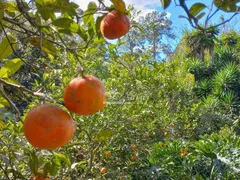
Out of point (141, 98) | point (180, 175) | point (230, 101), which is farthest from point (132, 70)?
point (230, 101)

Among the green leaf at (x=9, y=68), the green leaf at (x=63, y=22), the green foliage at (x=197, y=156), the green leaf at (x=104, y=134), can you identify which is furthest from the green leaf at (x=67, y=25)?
the green foliage at (x=197, y=156)

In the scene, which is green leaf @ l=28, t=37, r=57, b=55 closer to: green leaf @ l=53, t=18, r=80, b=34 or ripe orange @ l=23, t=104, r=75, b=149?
green leaf @ l=53, t=18, r=80, b=34

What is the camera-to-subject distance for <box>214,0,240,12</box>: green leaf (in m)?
0.59

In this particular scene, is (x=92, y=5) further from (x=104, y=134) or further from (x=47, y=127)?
(x=47, y=127)

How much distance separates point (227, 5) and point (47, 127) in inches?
13.5

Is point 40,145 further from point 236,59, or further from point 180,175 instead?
point 236,59

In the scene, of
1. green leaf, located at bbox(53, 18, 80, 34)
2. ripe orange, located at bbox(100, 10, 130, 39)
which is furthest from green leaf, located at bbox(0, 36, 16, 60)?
ripe orange, located at bbox(100, 10, 130, 39)

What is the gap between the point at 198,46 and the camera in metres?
12.0

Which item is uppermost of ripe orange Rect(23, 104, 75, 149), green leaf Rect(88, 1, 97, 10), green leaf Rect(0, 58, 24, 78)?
green leaf Rect(88, 1, 97, 10)

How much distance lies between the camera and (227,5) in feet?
1.96

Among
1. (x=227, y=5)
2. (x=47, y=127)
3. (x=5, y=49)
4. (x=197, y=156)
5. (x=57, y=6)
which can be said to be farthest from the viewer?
(x=197, y=156)

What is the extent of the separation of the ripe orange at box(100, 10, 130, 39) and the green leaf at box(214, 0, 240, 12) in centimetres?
17

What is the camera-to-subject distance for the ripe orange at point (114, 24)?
2.24 ft

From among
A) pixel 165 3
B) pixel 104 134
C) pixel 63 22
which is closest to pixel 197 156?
pixel 104 134
